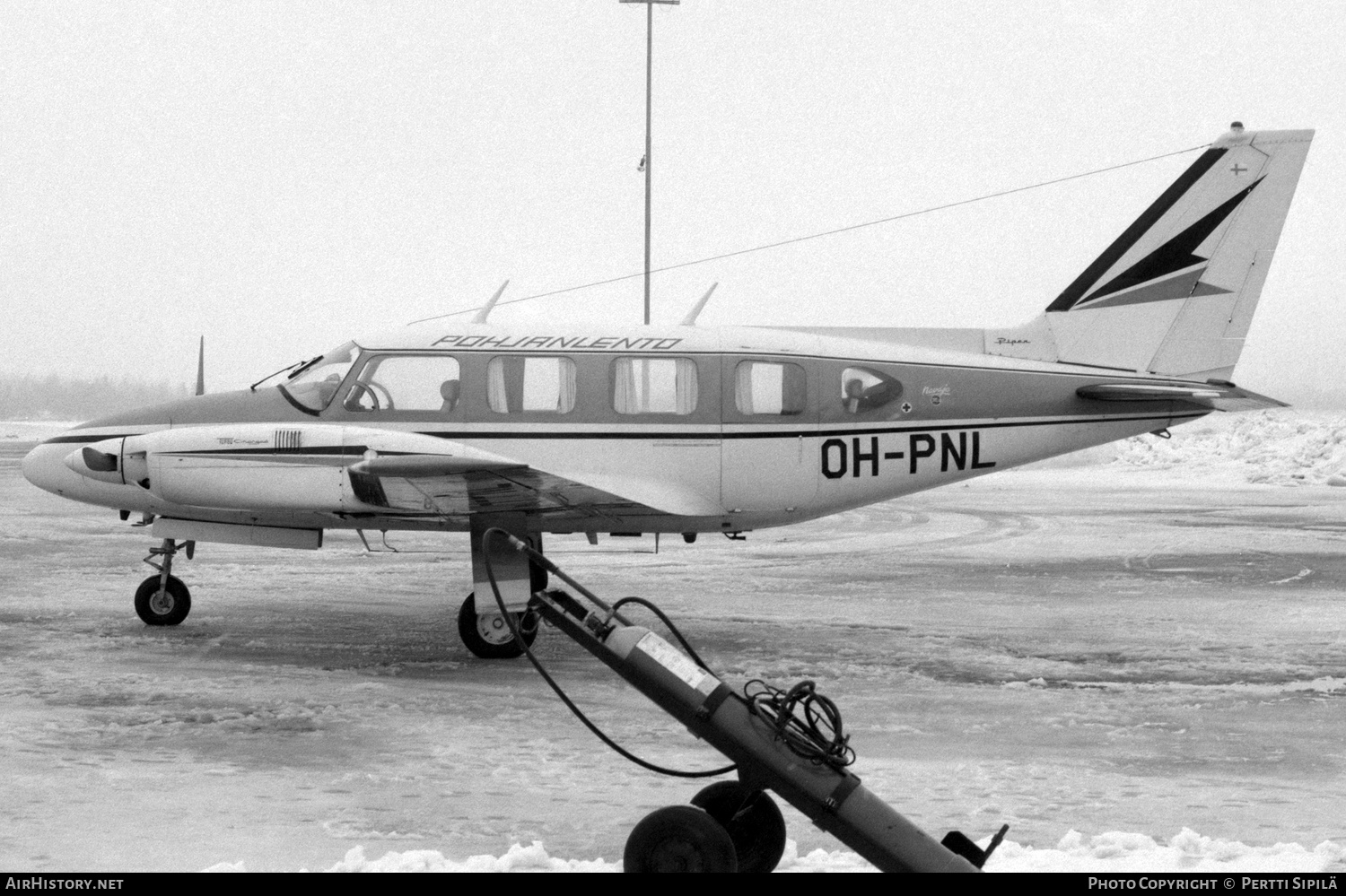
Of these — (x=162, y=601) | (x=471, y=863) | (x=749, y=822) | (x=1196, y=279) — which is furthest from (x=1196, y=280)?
(x=162, y=601)

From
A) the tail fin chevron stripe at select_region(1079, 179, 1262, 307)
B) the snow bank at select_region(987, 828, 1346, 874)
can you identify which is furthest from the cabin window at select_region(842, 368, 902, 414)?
the snow bank at select_region(987, 828, 1346, 874)

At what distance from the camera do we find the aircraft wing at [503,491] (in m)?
8.65

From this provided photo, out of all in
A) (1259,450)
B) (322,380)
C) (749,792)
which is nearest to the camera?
(749,792)

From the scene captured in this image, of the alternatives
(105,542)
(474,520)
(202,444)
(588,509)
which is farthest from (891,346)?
(105,542)

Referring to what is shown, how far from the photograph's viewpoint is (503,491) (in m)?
9.63

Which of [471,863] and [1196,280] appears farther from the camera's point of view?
[1196,280]

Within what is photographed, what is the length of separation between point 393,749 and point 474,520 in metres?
3.28

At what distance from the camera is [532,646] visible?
36.7 feet

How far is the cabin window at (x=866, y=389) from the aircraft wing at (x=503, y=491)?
161 cm

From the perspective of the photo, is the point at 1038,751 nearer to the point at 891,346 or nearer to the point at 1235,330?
the point at 891,346

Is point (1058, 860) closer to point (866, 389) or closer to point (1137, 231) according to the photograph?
point (866, 389)

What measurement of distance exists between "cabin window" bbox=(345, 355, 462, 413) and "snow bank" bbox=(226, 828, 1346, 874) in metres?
6.13

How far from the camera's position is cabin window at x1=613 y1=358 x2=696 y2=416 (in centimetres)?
1123

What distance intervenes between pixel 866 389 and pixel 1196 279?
379 centimetres
